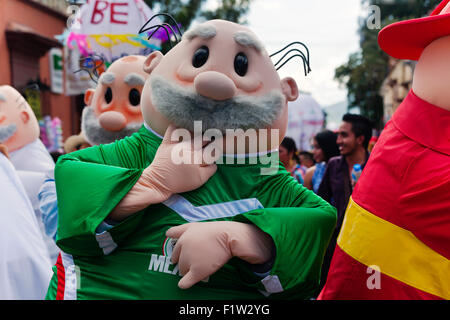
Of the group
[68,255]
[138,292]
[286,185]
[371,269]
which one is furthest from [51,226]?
[371,269]

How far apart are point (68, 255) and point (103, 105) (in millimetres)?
1415

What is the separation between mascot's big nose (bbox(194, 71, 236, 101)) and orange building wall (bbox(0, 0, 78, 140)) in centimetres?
1086

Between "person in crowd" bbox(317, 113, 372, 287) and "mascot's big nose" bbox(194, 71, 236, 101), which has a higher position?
"mascot's big nose" bbox(194, 71, 236, 101)

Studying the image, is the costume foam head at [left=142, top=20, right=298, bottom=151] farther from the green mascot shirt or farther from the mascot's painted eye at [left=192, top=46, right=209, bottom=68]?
the green mascot shirt

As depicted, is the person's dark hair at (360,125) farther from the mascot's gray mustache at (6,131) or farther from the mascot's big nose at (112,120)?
the mascot's gray mustache at (6,131)

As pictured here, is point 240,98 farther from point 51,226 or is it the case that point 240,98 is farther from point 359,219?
point 51,226

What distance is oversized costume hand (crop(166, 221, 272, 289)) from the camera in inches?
69.0

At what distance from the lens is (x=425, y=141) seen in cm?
211

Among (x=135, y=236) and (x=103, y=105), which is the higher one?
(x=103, y=105)

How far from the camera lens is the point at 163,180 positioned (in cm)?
189

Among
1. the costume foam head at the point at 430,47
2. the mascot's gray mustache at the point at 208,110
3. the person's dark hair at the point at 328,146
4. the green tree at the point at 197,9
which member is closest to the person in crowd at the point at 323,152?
the person's dark hair at the point at 328,146

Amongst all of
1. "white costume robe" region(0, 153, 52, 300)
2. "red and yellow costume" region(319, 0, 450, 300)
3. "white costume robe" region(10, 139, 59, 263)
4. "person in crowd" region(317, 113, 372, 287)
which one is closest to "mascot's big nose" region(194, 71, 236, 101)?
"red and yellow costume" region(319, 0, 450, 300)

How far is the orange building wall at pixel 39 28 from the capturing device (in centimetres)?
1168

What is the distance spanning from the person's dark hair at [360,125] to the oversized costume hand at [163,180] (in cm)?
282
